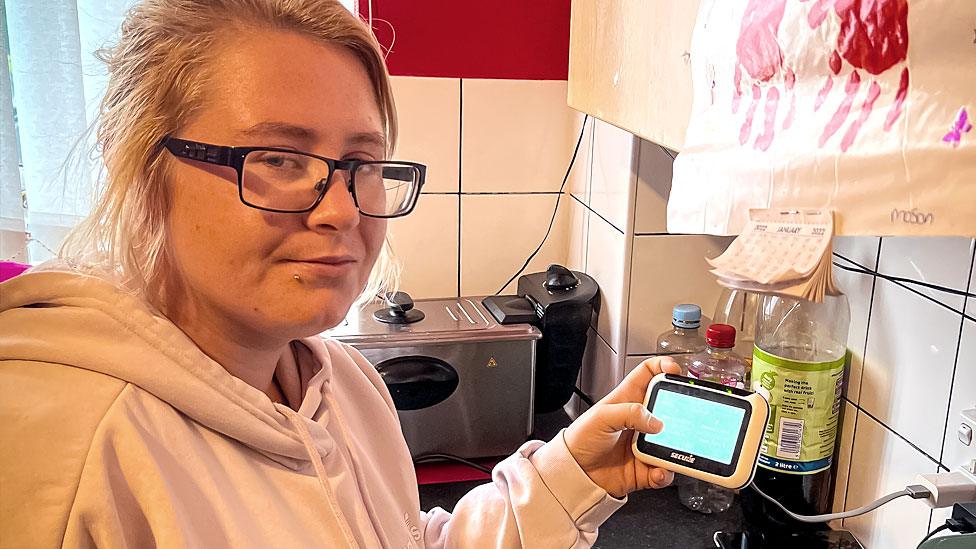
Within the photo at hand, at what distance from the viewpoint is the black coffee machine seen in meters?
1.42

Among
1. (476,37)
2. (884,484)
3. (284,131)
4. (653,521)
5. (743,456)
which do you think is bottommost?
(653,521)

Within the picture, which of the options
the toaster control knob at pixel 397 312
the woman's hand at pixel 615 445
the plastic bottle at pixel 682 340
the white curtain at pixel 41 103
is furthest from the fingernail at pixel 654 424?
the white curtain at pixel 41 103

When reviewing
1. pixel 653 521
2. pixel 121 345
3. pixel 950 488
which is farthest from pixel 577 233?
pixel 121 345

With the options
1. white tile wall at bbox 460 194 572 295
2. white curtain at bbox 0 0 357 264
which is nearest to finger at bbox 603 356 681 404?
white tile wall at bbox 460 194 572 295

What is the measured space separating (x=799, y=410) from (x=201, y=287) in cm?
82

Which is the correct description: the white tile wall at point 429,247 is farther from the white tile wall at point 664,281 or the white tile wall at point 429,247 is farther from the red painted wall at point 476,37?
the white tile wall at point 664,281

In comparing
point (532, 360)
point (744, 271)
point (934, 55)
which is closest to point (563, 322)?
point (532, 360)

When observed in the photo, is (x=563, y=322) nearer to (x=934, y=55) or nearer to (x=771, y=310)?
(x=771, y=310)

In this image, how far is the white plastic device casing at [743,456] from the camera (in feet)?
2.86

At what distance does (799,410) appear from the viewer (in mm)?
1115

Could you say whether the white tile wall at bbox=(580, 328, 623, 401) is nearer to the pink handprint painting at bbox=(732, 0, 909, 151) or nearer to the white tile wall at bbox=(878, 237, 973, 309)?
the white tile wall at bbox=(878, 237, 973, 309)

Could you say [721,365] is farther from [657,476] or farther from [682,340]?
[657,476]

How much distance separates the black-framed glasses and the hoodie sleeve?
0.40 metres

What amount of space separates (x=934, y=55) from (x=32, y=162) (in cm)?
137
